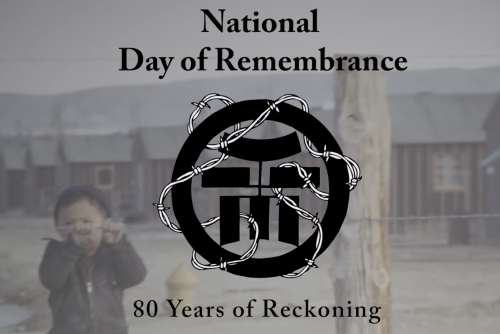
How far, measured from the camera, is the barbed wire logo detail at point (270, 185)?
12.0 feet

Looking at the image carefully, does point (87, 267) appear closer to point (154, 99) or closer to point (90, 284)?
point (90, 284)

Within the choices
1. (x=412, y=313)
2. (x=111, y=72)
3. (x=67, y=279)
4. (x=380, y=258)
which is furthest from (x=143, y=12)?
(x=412, y=313)

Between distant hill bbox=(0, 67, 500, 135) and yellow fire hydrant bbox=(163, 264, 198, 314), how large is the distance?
1.91 feet

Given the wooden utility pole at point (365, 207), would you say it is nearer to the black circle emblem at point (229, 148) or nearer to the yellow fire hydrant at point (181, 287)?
the black circle emblem at point (229, 148)

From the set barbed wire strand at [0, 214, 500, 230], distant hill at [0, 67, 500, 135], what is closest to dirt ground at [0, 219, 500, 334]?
barbed wire strand at [0, 214, 500, 230]

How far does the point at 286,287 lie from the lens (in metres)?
3.69

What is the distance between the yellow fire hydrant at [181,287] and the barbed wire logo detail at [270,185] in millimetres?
54

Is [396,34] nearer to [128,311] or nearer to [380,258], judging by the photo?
[380,258]

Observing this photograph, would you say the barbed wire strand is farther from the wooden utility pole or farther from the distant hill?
the distant hill

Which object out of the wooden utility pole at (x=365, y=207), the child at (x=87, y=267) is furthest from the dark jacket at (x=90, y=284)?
the wooden utility pole at (x=365, y=207)

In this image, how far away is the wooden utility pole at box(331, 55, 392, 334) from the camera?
12.2 feet

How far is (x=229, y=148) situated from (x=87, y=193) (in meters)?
0.58

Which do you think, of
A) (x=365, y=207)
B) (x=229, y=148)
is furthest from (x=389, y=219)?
(x=229, y=148)

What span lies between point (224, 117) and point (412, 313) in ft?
3.53
